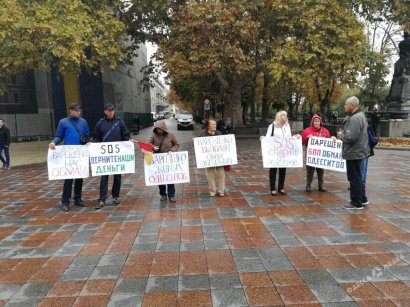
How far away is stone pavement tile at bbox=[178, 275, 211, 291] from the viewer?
11.9 ft

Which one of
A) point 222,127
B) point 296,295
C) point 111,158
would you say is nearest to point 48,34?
point 222,127

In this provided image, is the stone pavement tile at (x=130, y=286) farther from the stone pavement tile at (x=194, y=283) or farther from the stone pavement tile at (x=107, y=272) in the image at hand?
the stone pavement tile at (x=194, y=283)

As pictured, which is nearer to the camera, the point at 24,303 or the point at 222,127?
the point at 24,303

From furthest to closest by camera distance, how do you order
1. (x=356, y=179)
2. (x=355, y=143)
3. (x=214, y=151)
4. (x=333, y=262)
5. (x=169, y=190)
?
(x=214, y=151) < (x=169, y=190) < (x=356, y=179) < (x=355, y=143) < (x=333, y=262)

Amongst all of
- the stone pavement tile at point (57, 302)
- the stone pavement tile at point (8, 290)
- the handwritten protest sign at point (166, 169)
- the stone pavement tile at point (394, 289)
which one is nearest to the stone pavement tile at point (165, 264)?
the stone pavement tile at point (57, 302)

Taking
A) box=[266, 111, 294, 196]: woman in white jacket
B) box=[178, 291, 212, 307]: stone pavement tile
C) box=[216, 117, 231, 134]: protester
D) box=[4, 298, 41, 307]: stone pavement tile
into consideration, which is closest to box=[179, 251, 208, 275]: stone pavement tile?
box=[178, 291, 212, 307]: stone pavement tile

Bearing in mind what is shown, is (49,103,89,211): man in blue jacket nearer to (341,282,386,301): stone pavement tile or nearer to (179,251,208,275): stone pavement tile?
(179,251,208,275): stone pavement tile

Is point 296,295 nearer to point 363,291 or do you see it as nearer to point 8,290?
point 363,291

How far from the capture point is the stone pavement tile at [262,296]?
333 centimetres

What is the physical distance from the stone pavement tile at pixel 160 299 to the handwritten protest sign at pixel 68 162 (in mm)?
3876

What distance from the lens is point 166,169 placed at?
712 centimetres

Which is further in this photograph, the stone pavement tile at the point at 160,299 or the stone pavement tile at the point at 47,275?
the stone pavement tile at the point at 47,275

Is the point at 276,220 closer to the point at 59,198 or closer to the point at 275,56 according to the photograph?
the point at 59,198

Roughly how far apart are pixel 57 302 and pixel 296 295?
2324 millimetres
